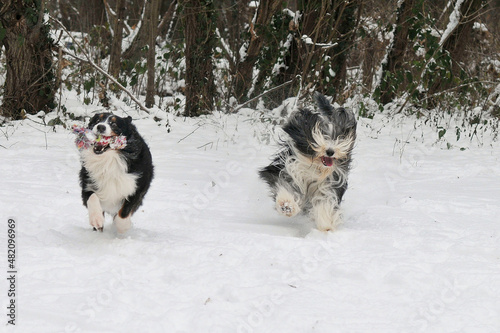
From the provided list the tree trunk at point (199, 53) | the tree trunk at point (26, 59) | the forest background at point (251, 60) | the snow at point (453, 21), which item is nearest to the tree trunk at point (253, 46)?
the forest background at point (251, 60)

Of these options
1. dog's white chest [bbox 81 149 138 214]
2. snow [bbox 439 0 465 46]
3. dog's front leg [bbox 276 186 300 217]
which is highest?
snow [bbox 439 0 465 46]

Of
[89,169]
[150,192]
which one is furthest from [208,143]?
[89,169]

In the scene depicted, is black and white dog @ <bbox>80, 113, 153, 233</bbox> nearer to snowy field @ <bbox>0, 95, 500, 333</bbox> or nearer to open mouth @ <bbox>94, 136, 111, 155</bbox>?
open mouth @ <bbox>94, 136, 111, 155</bbox>

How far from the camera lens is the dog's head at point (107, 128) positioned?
151 inches

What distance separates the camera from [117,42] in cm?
999

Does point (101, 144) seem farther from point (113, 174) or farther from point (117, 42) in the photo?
point (117, 42)

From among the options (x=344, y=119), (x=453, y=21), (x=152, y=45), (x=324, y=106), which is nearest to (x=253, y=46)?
(x=152, y=45)

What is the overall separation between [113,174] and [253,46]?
20.9 ft

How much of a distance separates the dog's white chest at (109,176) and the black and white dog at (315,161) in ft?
4.43

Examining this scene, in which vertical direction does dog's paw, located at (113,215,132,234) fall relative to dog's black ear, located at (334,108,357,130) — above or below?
below

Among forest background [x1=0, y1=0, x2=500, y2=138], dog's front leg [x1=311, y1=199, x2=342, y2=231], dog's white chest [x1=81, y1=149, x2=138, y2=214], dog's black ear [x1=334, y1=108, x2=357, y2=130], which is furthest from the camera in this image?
forest background [x1=0, y1=0, x2=500, y2=138]

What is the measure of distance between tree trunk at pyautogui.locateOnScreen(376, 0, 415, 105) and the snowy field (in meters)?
4.21

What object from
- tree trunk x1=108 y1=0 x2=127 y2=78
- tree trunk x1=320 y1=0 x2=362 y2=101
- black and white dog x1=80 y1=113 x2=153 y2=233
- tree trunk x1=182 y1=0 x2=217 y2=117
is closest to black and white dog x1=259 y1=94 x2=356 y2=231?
black and white dog x1=80 y1=113 x2=153 y2=233

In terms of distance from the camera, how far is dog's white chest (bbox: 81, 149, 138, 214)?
396cm
